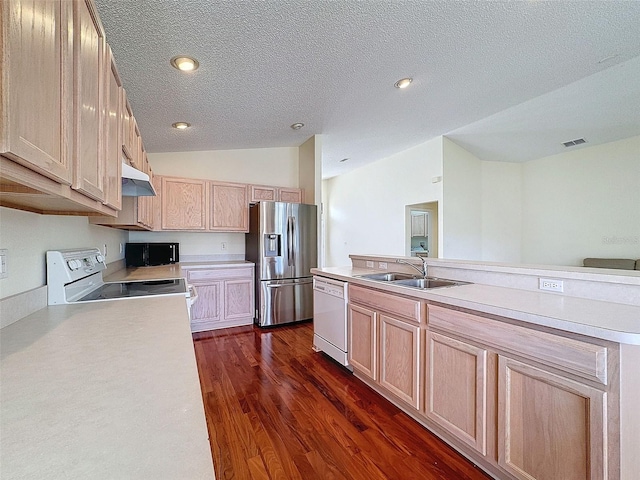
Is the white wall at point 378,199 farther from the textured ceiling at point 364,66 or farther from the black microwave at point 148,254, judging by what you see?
the black microwave at point 148,254

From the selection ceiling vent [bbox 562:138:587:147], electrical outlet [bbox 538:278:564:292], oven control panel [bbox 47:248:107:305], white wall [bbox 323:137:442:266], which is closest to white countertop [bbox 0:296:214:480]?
oven control panel [bbox 47:248:107:305]

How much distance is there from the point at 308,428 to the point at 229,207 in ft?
10.3

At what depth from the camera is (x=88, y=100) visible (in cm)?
104

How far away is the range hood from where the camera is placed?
165cm

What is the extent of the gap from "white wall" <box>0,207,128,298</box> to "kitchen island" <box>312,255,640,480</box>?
2007mm

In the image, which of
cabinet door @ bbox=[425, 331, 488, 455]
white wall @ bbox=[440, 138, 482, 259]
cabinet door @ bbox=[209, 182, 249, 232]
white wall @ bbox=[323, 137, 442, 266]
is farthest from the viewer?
white wall @ bbox=[323, 137, 442, 266]

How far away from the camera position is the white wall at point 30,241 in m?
1.22

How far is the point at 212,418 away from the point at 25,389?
1.56 meters

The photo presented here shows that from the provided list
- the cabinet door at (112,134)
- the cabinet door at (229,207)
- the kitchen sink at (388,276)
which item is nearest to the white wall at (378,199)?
the kitchen sink at (388,276)

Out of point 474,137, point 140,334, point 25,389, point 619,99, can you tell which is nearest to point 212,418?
point 140,334

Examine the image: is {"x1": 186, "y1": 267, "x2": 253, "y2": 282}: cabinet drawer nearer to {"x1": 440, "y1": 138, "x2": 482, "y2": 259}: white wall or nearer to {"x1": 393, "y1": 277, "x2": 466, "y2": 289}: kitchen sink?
{"x1": 393, "y1": 277, "x2": 466, "y2": 289}: kitchen sink

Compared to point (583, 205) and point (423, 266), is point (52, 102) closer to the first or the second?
point (423, 266)

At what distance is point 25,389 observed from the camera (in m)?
0.70

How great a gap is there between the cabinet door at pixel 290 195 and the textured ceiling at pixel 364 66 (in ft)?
2.44
